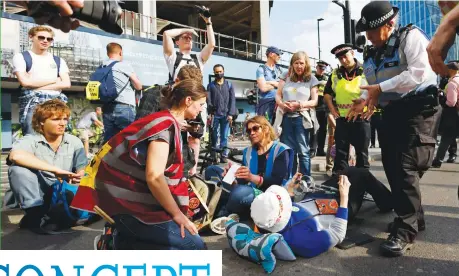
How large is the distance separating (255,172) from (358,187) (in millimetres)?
883

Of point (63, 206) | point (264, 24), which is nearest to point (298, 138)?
point (63, 206)

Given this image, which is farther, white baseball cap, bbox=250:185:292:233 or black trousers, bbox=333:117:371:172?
black trousers, bbox=333:117:371:172

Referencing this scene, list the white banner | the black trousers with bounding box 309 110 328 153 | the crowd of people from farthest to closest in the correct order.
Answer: the black trousers with bounding box 309 110 328 153 → the crowd of people → the white banner

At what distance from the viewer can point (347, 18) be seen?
335 inches

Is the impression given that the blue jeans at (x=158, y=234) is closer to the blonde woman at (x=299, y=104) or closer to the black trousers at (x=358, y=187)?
the black trousers at (x=358, y=187)

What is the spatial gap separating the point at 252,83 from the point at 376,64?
1794cm

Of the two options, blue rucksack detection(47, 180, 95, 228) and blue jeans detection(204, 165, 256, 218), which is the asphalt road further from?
blue jeans detection(204, 165, 256, 218)

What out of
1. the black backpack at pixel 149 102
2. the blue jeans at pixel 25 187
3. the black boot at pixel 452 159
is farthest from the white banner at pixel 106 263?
the black boot at pixel 452 159

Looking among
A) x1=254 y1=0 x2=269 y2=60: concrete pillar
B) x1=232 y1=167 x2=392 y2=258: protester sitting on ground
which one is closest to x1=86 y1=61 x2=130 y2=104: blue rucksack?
x1=232 y1=167 x2=392 y2=258: protester sitting on ground

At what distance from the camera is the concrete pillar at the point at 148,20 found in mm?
15977

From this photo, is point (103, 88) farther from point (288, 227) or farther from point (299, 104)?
point (288, 227)

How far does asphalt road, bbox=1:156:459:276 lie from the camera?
230cm

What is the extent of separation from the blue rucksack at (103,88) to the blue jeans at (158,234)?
2.16 meters

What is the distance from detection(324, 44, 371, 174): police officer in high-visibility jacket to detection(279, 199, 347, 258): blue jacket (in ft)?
5.50
